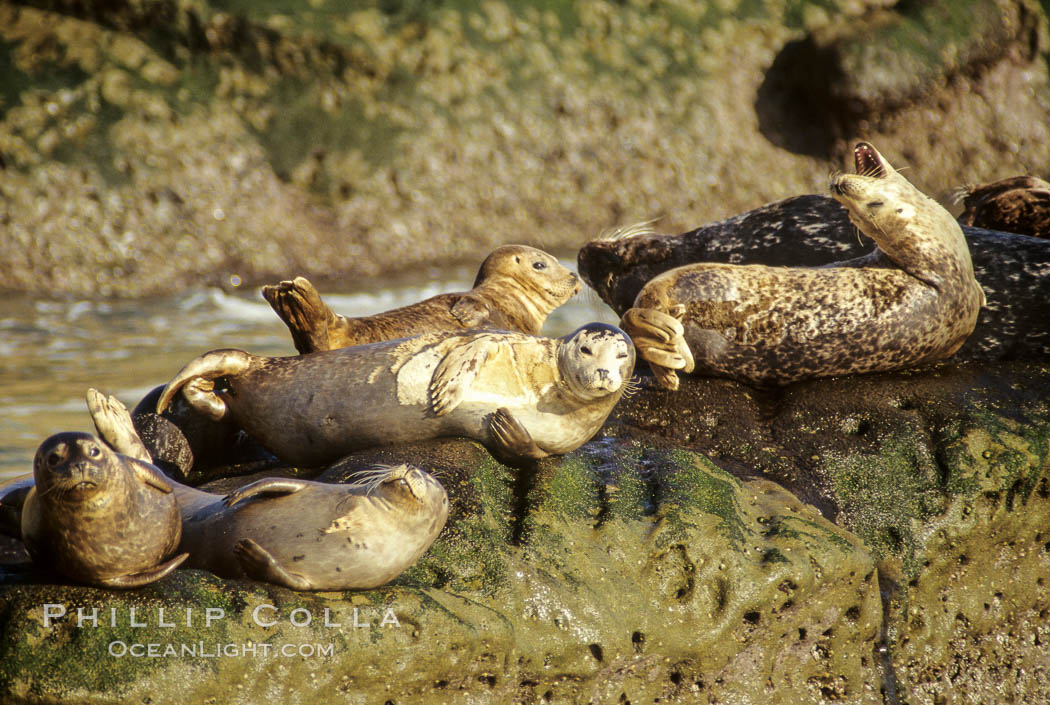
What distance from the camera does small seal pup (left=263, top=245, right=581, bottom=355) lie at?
4.41 meters

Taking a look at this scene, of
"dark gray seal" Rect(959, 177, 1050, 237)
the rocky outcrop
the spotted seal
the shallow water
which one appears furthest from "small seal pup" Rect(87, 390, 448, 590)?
the rocky outcrop

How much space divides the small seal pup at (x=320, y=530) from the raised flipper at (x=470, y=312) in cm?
206

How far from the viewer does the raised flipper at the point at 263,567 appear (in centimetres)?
281

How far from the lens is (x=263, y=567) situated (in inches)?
111

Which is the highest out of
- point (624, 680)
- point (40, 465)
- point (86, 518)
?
point (40, 465)

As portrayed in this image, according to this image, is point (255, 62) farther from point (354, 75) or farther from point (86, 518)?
point (86, 518)

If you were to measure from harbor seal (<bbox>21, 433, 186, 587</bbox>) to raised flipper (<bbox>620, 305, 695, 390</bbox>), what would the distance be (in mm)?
2101

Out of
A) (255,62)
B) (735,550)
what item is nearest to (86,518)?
(735,550)

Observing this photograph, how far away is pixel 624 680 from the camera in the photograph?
127 inches

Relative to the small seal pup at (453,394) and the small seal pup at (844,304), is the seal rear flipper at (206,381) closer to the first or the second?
the small seal pup at (453,394)

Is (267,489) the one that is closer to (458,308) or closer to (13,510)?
(13,510)

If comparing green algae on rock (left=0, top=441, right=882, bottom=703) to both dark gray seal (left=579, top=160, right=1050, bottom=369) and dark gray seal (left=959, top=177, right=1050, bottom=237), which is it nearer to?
dark gray seal (left=579, top=160, right=1050, bottom=369)

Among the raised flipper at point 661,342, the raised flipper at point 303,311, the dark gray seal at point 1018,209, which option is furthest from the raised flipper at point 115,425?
the dark gray seal at point 1018,209

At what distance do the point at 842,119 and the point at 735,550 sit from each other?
9.62 meters
